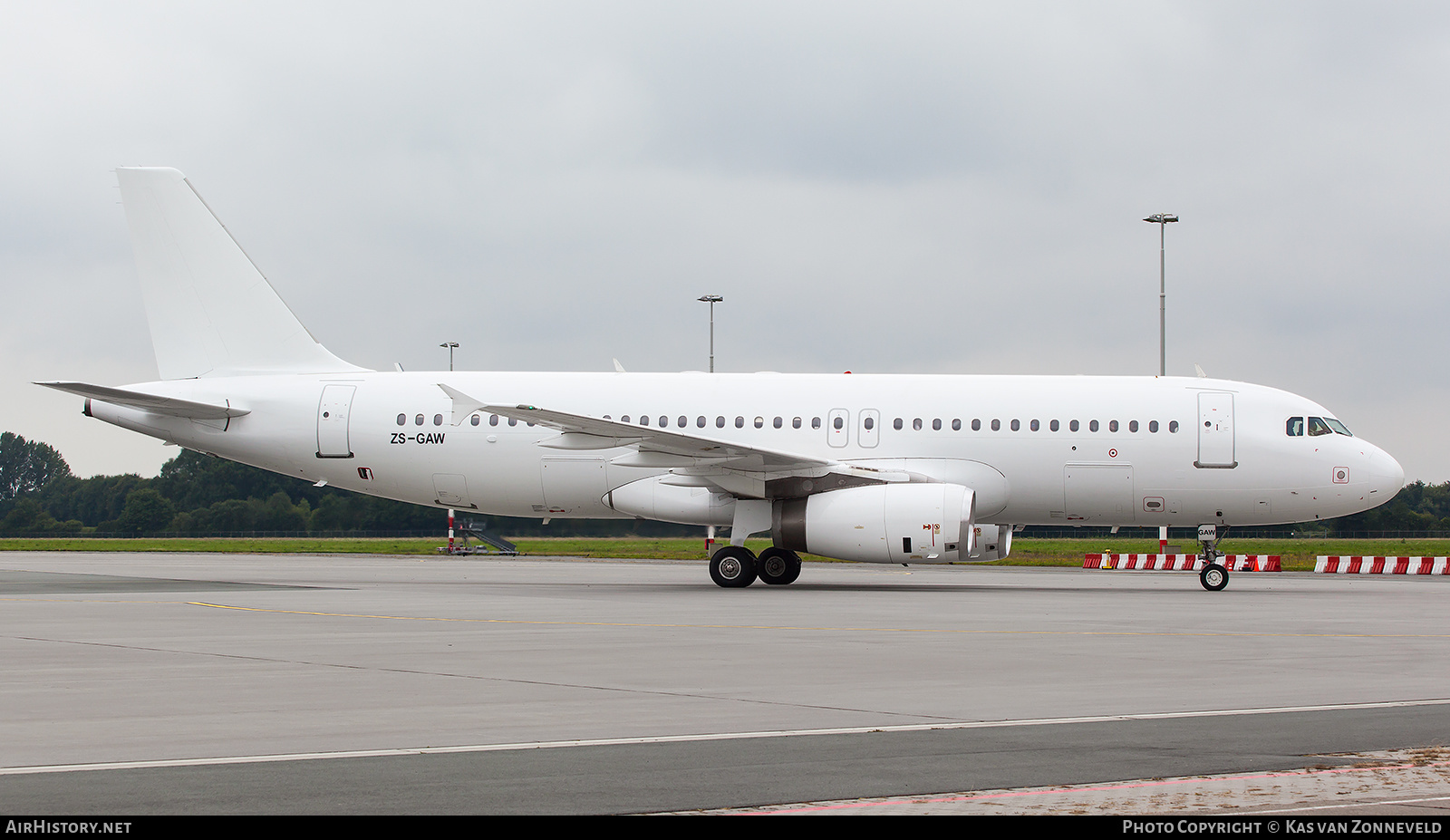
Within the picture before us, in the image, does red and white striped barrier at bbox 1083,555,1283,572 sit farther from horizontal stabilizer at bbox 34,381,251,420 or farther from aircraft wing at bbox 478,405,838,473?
horizontal stabilizer at bbox 34,381,251,420

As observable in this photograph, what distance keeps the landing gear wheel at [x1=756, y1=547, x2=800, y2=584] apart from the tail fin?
A: 9163mm

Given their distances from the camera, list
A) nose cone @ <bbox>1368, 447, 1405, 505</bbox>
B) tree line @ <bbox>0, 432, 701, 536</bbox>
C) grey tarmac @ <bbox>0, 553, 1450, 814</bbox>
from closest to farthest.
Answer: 1. grey tarmac @ <bbox>0, 553, 1450, 814</bbox>
2. nose cone @ <bbox>1368, 447, 1405, 505</bbox>
3. tree line @ <bbox>0, 432, 701, 536</bbox>

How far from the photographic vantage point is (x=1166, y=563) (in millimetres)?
38344

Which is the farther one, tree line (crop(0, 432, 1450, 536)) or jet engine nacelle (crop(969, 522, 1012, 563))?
tree line (crop(0, 432, 1450, 536))

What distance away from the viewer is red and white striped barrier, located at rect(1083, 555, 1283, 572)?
36.4m

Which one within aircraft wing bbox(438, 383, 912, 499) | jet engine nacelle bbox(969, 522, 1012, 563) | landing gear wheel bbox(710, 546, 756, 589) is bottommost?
landing gear wheel bbox(710, 546, 756, 589)

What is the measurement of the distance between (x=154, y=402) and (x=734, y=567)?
10.8 metres

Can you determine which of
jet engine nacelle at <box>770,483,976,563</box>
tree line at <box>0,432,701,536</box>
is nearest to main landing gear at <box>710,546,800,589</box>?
jet engine nacelle at <box>770,483,976,563</box>

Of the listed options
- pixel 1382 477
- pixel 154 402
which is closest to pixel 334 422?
pixel 154 402

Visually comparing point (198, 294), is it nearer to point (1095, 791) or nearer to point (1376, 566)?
point (1095, 791)

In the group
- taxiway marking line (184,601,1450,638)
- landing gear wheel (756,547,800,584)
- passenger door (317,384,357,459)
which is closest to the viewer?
taxiway marking line (184,601,1450,638)

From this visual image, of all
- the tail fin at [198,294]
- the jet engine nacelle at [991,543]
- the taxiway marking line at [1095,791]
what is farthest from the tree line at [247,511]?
the taxiway marking line at [1095,791]

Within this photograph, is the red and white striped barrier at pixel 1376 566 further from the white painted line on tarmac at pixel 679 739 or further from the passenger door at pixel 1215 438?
the white painted line on tarmac at pixel 679 739

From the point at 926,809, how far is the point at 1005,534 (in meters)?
19.9
